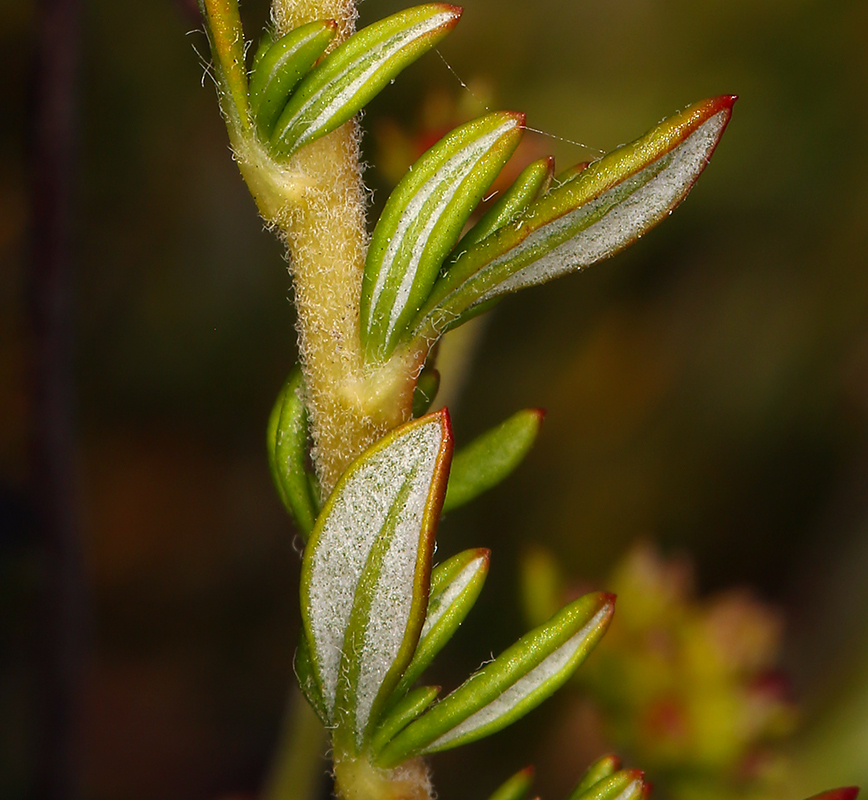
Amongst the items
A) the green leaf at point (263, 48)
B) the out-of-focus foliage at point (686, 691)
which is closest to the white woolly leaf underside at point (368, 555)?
the green leaf at point (263, 48)

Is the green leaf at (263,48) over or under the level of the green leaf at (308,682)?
over

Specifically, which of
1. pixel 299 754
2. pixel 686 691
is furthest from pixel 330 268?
pixel 686 691

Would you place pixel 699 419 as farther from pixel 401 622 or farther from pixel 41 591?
pixel 401 622

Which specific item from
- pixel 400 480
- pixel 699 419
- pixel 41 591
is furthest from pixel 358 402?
pixel 699 419

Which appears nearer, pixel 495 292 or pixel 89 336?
pixel 495 292

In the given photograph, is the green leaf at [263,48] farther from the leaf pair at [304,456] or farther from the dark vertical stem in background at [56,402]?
the dark vertical stem in background at [56,402]

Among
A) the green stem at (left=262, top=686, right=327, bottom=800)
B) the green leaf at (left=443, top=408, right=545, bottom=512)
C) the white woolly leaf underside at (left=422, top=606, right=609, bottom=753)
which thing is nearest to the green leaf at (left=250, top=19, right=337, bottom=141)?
the green leaf at (left=443, top=408, right=545, bottom=512)
